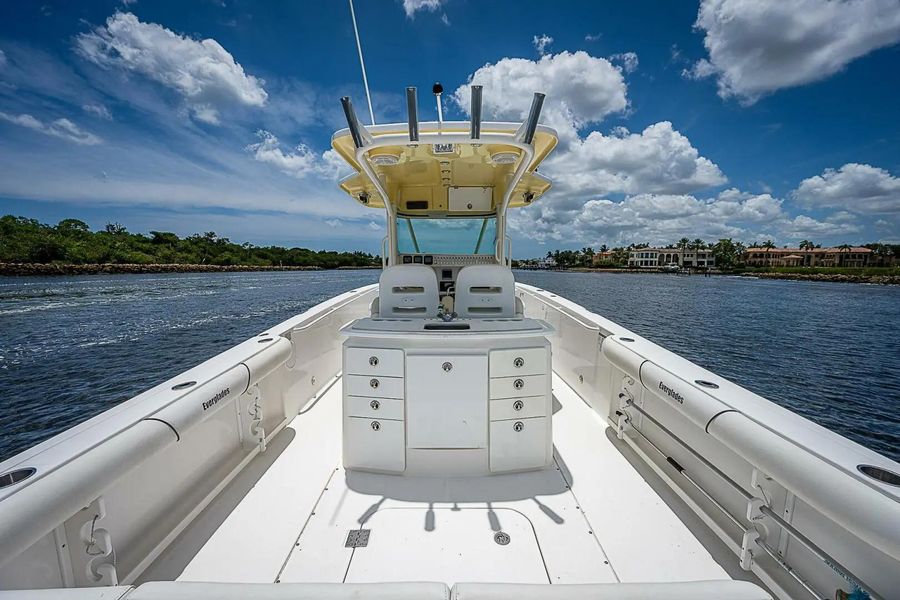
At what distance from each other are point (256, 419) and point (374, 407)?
3.35 feet

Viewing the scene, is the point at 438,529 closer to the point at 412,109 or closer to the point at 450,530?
the point at 450,530

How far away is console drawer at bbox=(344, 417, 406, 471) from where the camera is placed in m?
2.31

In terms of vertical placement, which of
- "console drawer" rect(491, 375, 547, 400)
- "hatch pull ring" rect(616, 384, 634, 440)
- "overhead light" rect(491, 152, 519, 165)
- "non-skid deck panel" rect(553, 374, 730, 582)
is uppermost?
"overhead light" rect(491, 152, 519, 165)

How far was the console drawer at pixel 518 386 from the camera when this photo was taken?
89.2 inches

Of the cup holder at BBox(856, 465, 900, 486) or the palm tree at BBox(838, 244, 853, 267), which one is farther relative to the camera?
the palm tree at BBox(838, 244, 853, 267)

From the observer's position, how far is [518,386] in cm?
229

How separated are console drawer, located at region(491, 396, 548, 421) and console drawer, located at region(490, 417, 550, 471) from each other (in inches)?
1.4

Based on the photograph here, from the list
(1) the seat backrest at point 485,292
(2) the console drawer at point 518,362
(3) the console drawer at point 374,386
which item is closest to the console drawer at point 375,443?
(3) the console drawer at point 374,386

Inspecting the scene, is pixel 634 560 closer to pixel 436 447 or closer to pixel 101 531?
pixel 436 447

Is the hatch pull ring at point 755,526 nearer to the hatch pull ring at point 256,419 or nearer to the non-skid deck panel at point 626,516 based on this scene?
the non-skid deck panel at point 626,516

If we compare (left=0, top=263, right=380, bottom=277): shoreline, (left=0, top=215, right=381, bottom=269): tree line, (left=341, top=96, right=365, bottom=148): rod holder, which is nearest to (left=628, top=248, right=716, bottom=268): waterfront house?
(left=0, top=215, right=381, bottom=269): tree line

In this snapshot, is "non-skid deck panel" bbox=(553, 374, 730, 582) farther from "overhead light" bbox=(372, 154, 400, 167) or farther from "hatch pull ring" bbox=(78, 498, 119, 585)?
"overhead light" bbox=(372, 154, 400, 167)

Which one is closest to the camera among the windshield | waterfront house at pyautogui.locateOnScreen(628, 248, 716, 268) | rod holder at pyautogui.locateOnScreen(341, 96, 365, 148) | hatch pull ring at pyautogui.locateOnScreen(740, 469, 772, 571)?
hatch pull ring at pyautogui.locateOnScreen(740, 469, 772, 571)

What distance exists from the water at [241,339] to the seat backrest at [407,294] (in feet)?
22.7
